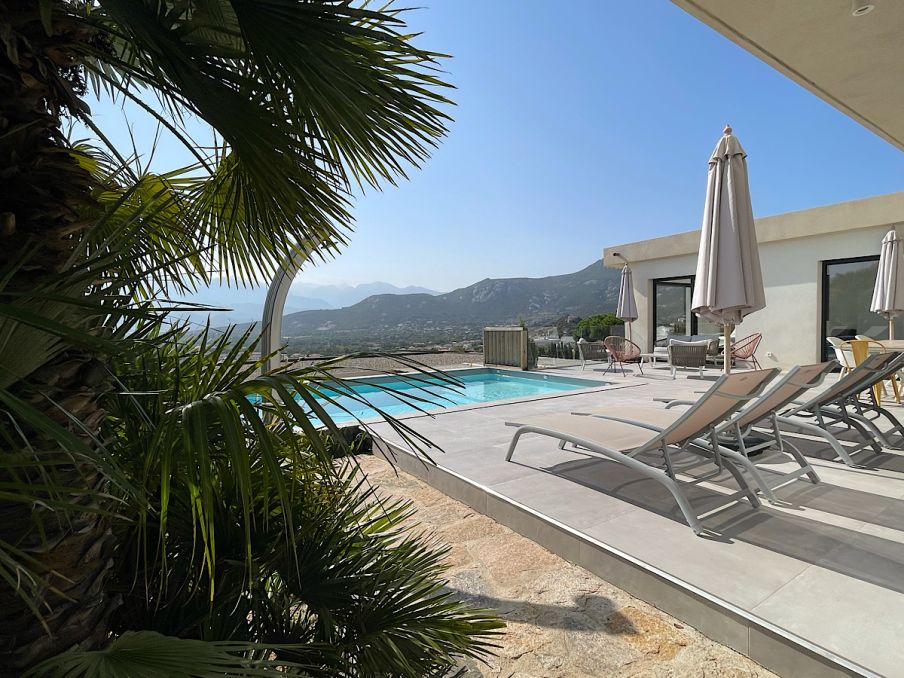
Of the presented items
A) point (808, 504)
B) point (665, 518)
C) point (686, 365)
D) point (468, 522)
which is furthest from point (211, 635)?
point (686, 365)

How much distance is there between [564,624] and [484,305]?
3548cm

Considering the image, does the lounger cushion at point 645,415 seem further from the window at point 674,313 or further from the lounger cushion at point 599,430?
the window at point 674,313

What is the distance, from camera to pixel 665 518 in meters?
3.05

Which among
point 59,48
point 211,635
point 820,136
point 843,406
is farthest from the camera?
point 820,136

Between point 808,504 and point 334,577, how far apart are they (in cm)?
333

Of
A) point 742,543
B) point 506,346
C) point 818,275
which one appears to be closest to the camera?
point 742,543

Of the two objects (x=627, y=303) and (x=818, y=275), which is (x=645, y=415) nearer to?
(x=627, y=303)

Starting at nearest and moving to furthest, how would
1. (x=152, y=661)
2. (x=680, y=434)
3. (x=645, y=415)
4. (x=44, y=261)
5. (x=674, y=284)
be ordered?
(x=152, y=661) < (x=44, y=261) < (x=680, y=434) < (x=645, y=415) < (x=674, y=284)

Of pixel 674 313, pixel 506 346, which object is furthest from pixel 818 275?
pixel 506 346

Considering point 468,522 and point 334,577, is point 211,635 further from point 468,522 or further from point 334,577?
point 468,522

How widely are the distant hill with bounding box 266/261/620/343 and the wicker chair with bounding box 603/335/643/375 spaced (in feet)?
23.2

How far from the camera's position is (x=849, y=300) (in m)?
11.8

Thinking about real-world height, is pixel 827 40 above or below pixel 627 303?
above

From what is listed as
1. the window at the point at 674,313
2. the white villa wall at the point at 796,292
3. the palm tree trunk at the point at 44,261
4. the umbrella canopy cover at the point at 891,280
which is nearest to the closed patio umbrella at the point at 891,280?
the umbrella canopy cover at the point at 891,280
